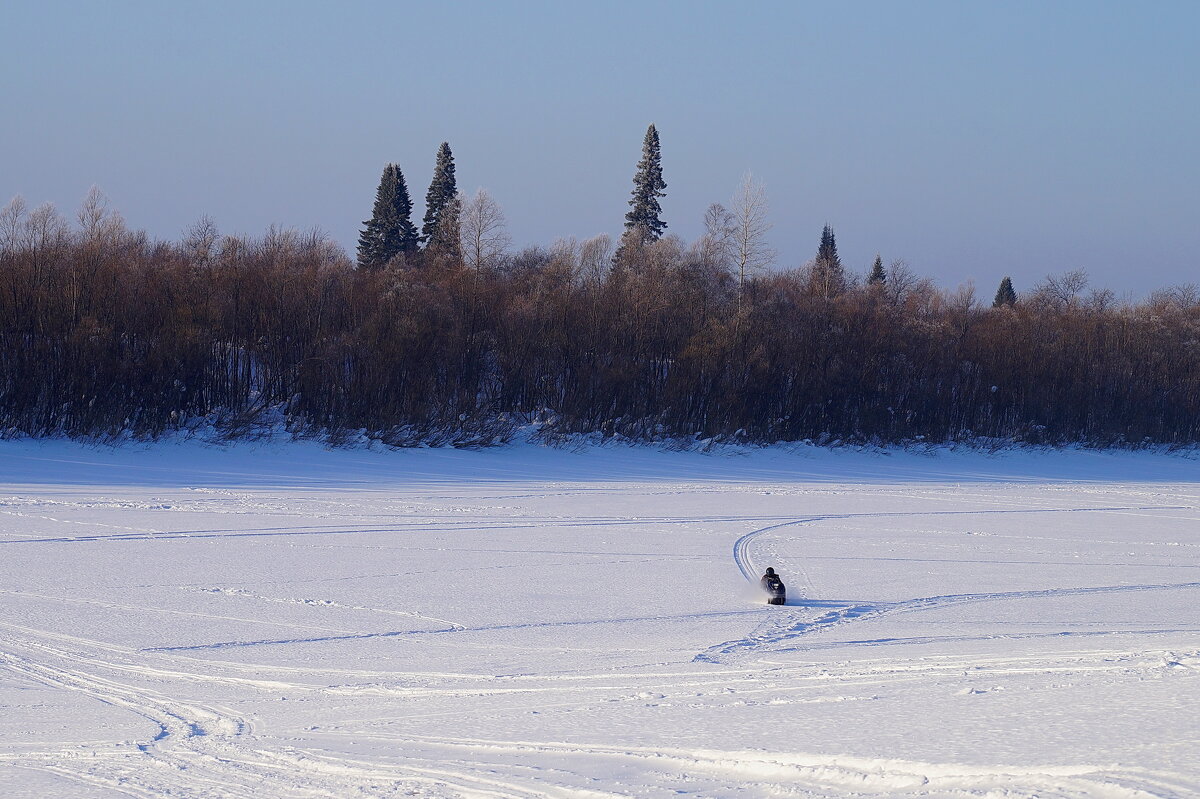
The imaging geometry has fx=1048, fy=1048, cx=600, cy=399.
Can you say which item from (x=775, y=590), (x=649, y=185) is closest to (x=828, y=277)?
(x=649, y=185)

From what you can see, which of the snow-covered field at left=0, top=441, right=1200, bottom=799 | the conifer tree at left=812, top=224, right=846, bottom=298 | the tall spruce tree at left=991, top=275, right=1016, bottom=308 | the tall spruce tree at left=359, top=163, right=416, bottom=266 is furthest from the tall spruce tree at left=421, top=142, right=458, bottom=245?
the tall spruce tree at left=991, top=275, right=1016, bottom=308

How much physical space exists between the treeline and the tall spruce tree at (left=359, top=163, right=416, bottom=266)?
7.89m

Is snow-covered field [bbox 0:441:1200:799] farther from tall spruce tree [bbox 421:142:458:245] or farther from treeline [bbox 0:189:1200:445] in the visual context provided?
tall spruce tree [bbox 421:142:458:245]

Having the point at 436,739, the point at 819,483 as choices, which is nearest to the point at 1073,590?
the point at 436,739

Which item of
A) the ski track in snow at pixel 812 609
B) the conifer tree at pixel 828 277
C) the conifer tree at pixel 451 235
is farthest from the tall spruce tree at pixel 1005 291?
the ski track in snow at pixel 812 609

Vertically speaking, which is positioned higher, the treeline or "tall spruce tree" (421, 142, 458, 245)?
"tall spruce tree" (421, 142, 458, 245)

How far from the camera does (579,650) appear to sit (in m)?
7.64

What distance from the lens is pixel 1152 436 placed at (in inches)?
1750

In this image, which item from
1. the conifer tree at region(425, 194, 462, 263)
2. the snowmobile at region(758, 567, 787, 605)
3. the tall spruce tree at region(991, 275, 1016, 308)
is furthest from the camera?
the tall spruce tree at region(991, 275, 1016, 308)

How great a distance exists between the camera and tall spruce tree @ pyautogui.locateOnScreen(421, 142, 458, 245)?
48.8 metres

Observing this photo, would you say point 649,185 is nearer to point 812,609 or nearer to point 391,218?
point 391,218

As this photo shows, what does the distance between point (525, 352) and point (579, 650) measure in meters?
25.2

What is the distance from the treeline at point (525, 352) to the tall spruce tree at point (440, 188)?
23.8ft

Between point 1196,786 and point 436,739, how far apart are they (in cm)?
336
